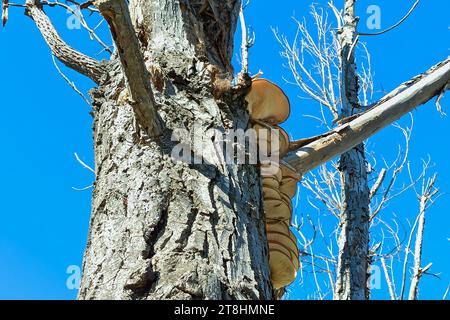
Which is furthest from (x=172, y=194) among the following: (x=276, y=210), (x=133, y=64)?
(x=276, y=210)

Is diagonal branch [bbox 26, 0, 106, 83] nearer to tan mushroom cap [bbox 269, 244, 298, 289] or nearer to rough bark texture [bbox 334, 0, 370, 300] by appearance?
tan mushroom cap [bbox 269, 244, 298, 289]

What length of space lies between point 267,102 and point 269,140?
0.55ft

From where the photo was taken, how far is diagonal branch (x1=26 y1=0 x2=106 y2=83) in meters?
2.69

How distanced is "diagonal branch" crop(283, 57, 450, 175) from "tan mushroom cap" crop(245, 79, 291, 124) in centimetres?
14

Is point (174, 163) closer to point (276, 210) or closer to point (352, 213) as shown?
point (276, 210)

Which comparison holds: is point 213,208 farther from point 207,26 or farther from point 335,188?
point 335,188

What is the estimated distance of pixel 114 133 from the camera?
7.53 ft

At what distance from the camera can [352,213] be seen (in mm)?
4402

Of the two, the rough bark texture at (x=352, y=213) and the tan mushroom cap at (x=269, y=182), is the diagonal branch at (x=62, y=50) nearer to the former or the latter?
the tan mushroom cap at (x=269, y=182)

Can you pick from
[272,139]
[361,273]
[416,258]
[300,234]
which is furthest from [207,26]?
[300,234]

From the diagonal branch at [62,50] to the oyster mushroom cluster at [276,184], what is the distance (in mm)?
548

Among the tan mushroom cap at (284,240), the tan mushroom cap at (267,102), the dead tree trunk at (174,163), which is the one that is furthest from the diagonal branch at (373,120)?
the tan mushroom cap at (284,240)

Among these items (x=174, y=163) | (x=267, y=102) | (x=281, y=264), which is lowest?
(x=281, y=264)

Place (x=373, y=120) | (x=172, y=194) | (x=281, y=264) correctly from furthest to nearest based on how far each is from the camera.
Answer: (x=373, y=120) < (x=281, y=264) < (x=172, y=194)
